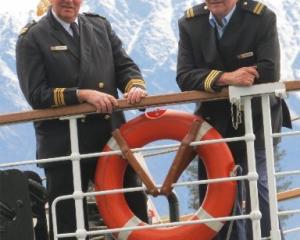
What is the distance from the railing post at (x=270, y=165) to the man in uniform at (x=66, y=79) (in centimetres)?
64

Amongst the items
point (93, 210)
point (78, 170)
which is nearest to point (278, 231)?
point (78, 170)

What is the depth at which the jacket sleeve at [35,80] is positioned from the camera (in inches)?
183

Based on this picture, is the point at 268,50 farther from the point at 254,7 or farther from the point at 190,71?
the point at 190,71

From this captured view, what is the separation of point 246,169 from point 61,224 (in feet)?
2.88

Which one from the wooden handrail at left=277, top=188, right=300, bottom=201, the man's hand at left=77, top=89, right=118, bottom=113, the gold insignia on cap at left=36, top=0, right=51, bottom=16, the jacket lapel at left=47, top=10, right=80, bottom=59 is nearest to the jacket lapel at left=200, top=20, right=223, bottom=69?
the man's hand at left=77, top=89, right=118, bottom=113

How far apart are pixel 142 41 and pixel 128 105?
151 m

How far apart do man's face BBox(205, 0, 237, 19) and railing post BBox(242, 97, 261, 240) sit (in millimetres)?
477

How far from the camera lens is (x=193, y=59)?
4820mm

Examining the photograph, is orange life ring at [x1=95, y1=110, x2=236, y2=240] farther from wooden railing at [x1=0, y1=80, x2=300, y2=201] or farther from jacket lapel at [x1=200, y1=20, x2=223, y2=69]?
jacket lapel at [x1=200, y1=20, x2=223, y2=69]

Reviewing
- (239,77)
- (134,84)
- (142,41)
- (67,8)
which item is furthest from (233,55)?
(142,41)

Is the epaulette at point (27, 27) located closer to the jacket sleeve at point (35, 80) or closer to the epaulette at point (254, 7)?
the jacket sleeve at point (35, 80)

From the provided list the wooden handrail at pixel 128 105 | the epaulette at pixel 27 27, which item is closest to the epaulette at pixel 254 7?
the wooden handrail at pixel 128 105

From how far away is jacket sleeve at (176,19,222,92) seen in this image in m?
4.52

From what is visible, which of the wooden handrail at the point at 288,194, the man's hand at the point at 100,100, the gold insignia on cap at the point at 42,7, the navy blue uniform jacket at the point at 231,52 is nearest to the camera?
the man's hand at the point at 100,100
